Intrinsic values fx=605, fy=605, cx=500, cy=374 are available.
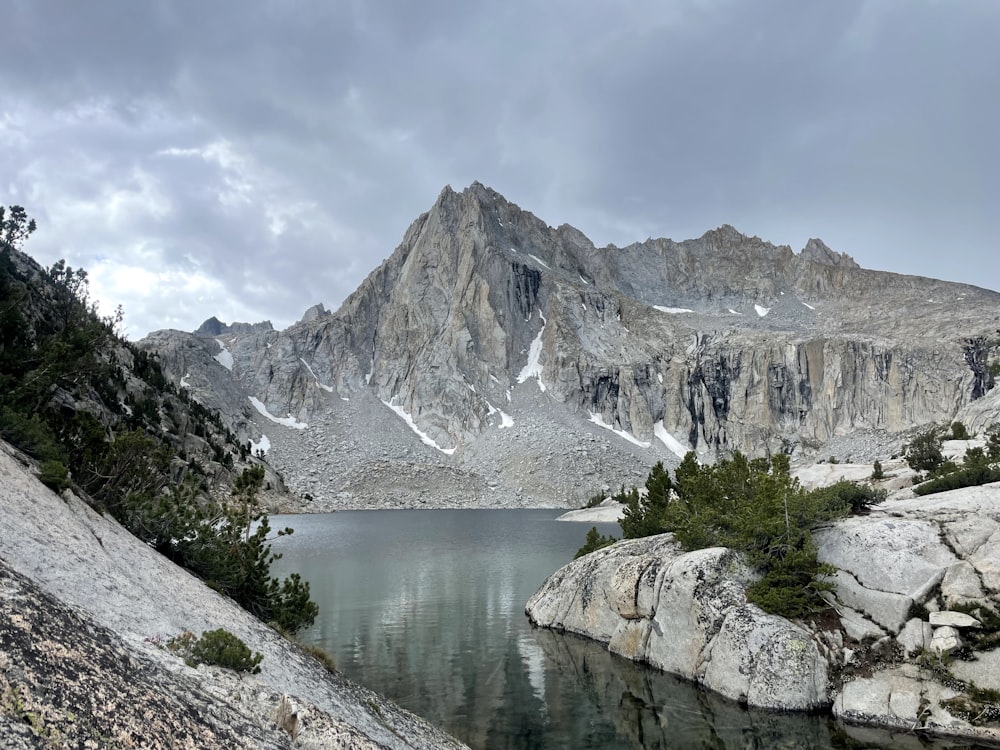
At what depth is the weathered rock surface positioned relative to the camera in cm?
520

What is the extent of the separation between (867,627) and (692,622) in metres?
5.94

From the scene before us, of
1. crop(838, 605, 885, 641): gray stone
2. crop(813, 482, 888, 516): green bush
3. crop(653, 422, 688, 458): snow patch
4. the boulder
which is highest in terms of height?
crop(653, 422, 688, 458): snow patch

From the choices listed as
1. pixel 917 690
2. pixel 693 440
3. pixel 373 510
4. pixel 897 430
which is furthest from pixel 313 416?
pixel 917 690

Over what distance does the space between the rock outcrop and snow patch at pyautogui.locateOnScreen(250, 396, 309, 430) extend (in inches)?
6744

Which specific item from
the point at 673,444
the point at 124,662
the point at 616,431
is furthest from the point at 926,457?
the point at 673,444

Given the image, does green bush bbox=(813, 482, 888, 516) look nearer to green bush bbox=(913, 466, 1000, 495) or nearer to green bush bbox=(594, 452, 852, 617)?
green bush bbox=(594, 452, 852, 617)

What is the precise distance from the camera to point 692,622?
77.6 ft

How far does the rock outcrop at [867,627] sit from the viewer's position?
1811 cm

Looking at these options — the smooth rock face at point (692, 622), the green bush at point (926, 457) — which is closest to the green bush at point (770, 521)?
the smooth rock face at point (692, 622)

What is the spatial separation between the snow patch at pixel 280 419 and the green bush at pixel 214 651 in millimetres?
181164

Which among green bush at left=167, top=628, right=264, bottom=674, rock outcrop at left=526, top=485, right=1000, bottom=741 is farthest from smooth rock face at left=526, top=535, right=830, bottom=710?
green bush at left=167, top=628, right=264, bottom=674

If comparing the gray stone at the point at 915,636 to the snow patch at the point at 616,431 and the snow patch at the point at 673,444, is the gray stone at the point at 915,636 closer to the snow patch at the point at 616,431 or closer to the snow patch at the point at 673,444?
the snow patch at the point at 616,431

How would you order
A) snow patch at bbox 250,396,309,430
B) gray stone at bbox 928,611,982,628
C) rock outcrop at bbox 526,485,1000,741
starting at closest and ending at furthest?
rock outcrop at bbox 526,485,1000,741
gray stone at bbox 928,611,982,628
snow patch at bbox 250,396,309,430

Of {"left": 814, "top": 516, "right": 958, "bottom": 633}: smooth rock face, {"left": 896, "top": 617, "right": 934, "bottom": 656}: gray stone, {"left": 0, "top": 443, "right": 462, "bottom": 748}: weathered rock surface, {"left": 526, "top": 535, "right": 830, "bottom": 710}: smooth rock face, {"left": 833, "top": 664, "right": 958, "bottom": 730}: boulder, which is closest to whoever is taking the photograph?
{"left": 0, "top": 443, "right": 462, "bottom": 748}: weathered rock surface
